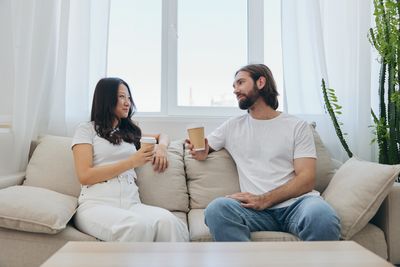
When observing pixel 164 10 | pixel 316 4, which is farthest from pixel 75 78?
pixel 316 4

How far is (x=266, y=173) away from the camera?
1790 millimetres

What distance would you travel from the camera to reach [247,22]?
8.89 ft

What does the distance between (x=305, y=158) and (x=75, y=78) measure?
1523mm

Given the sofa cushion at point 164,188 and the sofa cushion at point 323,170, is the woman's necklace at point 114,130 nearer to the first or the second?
the sofa cushion at point 164,188

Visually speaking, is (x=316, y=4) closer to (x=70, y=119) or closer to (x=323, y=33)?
(x=323, y=33)

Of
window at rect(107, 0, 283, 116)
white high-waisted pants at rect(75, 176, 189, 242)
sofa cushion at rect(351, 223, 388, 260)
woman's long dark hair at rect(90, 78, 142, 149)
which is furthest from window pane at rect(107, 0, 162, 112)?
sofa cushion at rect(351, 223, 388, 260)

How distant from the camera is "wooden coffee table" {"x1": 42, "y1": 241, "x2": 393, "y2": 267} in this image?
0.97 metres

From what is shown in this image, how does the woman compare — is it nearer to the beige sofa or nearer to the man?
the beige sofa

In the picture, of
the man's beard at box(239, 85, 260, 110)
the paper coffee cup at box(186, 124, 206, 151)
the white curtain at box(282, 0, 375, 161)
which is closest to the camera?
the paper coffee cup at box(186, 124, 206, 151)

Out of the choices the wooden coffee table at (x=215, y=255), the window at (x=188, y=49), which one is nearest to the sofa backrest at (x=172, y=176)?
the window at (x=188, y=49)

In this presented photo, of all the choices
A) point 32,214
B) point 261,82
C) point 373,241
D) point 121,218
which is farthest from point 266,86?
point 32,214

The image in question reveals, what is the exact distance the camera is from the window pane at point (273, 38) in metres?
2.67

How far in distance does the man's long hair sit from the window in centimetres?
64

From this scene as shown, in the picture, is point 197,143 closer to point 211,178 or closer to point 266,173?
point 211,178
